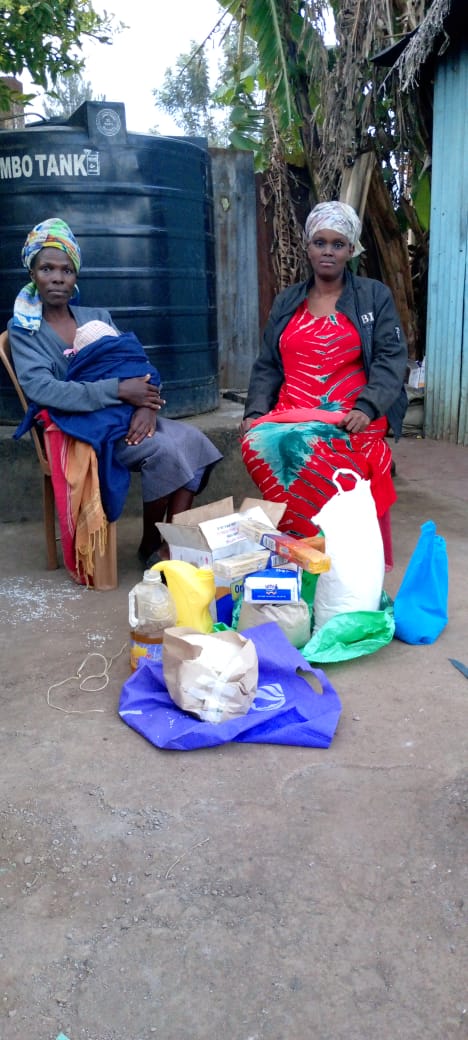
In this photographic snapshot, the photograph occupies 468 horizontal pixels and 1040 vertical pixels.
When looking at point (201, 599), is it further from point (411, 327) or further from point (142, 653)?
point (411, 327)

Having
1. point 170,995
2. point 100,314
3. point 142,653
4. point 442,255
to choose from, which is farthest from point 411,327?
point 170,995

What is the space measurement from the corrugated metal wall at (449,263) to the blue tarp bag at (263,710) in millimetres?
4135

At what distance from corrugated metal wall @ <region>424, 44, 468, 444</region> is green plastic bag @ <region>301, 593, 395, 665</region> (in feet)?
12.2

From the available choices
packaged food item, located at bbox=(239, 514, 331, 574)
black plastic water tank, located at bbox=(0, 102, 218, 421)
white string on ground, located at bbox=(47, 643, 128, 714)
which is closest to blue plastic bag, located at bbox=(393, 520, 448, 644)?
packaged food item, located at bbox=(239, 514, 331, 574)

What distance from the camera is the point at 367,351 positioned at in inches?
145

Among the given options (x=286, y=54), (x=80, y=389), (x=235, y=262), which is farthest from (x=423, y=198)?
(x=80, y=389)

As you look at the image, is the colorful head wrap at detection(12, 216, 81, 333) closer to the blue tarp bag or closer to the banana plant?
the blue tarp bag

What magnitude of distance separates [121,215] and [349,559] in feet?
8.08

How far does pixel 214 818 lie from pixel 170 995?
1.76 feet

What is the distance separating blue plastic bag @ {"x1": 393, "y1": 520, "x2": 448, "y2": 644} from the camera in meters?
3.04

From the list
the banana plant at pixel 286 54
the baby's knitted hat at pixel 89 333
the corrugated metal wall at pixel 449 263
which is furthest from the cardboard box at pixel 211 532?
the banana plant at pixel 286 54

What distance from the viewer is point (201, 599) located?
9.08 ft

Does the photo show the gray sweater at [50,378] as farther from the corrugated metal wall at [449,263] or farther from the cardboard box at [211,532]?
the corrugated metal wall at [449,263]

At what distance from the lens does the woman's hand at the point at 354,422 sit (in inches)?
139
